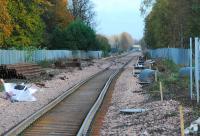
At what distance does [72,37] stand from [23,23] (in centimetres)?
2153

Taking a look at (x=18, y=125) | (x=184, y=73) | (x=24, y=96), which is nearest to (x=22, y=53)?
(x=184, y=73)

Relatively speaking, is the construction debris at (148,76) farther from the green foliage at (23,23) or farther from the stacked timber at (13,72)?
the green foliage at (23,23)

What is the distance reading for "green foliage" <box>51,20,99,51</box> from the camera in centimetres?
9112

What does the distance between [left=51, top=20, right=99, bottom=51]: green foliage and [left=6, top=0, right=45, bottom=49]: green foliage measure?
14.2 m

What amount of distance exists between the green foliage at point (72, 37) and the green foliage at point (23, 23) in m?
14.2

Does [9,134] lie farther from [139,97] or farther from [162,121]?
[139,97]

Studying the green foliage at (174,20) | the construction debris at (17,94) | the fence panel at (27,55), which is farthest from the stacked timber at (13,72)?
the green foliage at (174,20)

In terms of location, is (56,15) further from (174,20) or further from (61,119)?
(61,119)

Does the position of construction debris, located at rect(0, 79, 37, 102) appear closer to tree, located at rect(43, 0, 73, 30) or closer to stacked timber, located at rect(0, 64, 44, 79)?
stacked timber, located at rect(0, 64, 44, 79)

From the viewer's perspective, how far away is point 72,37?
92.7 metres

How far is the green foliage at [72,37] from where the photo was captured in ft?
299

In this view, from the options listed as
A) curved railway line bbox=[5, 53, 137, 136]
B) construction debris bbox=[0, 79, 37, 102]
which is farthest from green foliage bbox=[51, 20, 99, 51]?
construction debris bbox=[0, 79, 37, 102]

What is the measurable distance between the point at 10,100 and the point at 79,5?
95.3 metres

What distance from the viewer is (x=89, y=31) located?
315 ft
